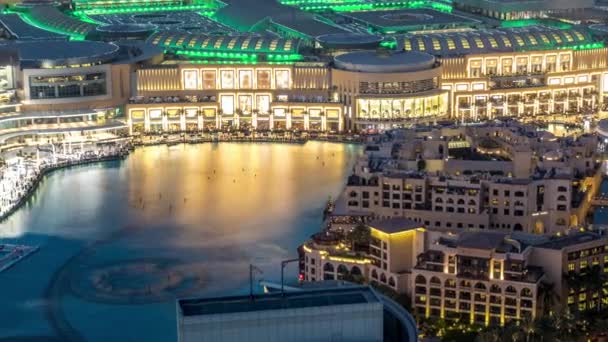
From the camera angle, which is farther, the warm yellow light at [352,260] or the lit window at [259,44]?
the lit window at [259,44]

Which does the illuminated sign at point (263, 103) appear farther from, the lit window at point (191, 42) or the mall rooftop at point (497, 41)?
the mall rooftop at point (497, 41)

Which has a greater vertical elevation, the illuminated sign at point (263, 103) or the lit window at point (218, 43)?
the lit window at point (218, 43)

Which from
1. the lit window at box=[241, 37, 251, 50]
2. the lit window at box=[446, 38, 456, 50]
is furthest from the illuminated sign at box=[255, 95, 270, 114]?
the lit window at box=[446, 38, 456, 50]

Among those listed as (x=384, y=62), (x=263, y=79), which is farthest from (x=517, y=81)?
(x=263, y=79)

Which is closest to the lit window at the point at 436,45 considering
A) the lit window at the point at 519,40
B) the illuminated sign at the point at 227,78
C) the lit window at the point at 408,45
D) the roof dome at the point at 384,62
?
the lit window at the point at 408,45

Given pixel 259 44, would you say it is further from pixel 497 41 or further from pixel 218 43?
pixel 497 41

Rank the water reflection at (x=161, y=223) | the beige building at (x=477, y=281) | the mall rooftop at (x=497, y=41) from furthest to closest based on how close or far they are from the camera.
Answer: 1. the mall rooftop at (x=497, y=41)
2. the water reflection at (x=161, y=223)
3. the beige building at (x=477, y=281)

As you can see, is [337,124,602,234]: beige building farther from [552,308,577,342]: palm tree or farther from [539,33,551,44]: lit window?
[539,33,551,44]: lit window
